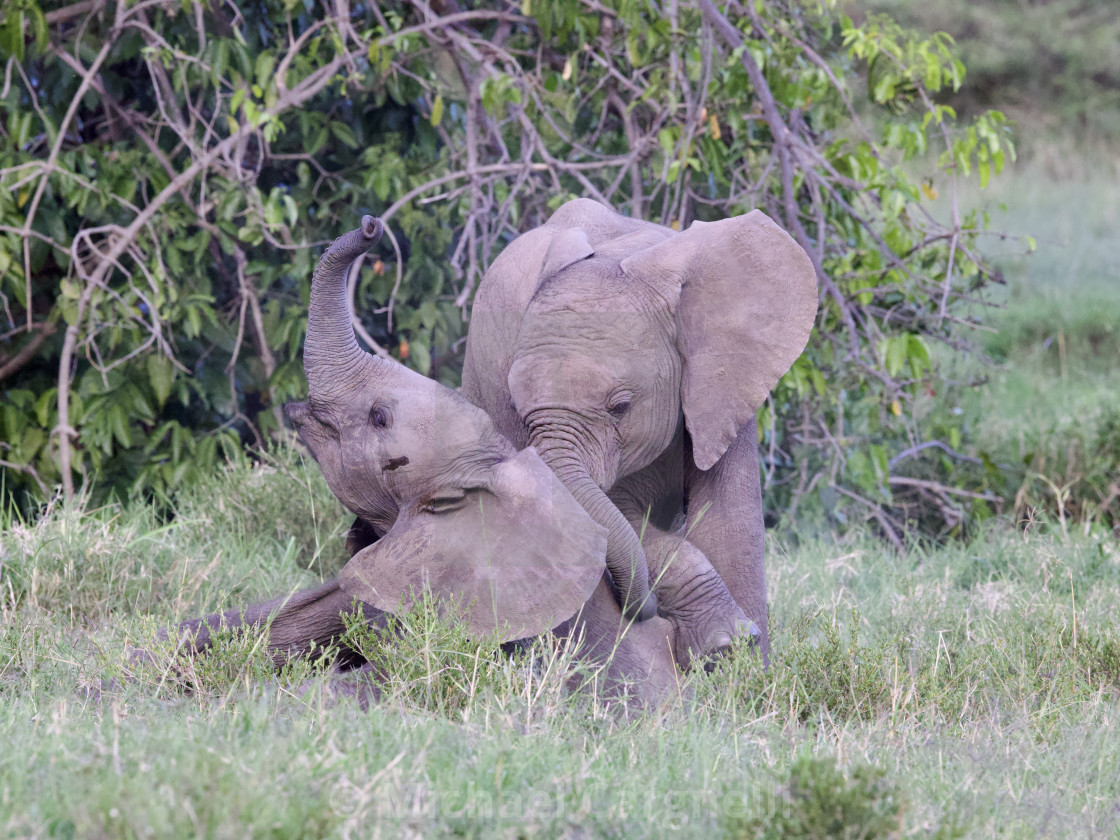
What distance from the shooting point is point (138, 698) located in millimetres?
3105

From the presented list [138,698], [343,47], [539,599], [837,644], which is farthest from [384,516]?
[343,47]

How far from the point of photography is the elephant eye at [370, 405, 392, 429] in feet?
10.8

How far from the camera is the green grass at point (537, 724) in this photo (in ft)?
7.23

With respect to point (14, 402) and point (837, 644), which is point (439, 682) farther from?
point (14, 402)

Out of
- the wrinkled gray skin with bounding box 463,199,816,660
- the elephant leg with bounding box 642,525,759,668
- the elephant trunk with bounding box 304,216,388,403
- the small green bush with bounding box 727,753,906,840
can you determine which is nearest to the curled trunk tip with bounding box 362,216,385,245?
the elephant trunk with bounding box 304,216,388,403

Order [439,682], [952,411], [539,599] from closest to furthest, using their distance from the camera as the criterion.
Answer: [439,682] → [539,599] → [952,411]

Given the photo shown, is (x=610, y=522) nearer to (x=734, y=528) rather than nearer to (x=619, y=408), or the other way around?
(x=619, y=408)

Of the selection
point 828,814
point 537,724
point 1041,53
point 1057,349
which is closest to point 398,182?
point 537,724

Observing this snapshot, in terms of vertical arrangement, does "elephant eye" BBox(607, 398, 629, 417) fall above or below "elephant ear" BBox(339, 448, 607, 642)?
above

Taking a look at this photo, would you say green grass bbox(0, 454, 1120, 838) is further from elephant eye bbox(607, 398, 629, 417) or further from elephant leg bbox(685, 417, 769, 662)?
elephant eye bbox(607, 398, 629, 417)

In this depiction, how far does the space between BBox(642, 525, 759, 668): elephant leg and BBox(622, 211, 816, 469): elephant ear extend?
27 centimetres

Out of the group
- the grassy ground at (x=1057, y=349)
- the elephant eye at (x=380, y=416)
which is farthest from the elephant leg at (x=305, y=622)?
the grassy ground at (x=1057, y=349)

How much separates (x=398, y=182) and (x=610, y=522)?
128 inches

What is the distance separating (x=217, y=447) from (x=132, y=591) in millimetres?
2512
